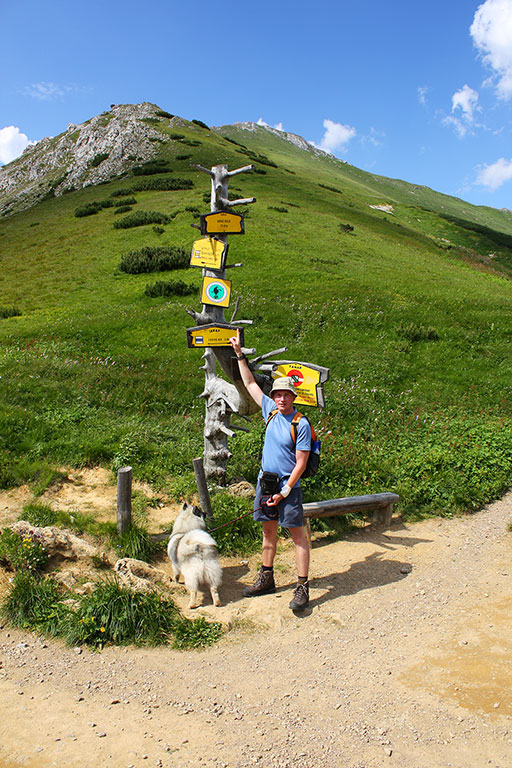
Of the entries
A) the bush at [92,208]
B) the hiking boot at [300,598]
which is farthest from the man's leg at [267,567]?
the bush at [92,208]

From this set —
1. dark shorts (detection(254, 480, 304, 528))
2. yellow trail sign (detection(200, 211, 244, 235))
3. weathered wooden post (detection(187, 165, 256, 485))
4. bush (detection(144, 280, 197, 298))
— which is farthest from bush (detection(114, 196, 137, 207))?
dark shorts (detection(254, 480, 304, 528))

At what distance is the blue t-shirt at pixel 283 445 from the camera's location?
19.6 ft

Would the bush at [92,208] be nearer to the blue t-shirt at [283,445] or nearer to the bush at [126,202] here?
the bush at [126,202]

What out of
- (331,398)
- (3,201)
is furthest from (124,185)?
(331,398)

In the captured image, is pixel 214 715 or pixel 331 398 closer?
pixel 214 715

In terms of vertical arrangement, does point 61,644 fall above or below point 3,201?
below

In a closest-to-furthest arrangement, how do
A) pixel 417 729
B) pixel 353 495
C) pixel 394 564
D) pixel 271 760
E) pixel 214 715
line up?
1. pixel 271 760
2. pixel 417 729
3. pixel 214 715
4. pixel 394 564
5. pixel 353 495

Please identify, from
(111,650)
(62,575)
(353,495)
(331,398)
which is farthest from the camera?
(331,398)

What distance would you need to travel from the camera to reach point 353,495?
906 cm

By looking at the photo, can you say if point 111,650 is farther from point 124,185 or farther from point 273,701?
point 124,185

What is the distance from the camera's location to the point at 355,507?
26.7 ft

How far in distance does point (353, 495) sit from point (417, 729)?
5.24 m

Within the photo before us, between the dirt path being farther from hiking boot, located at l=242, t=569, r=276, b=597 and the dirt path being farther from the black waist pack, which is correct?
the black waist pack

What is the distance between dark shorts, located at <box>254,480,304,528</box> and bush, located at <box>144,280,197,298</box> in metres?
16.5
